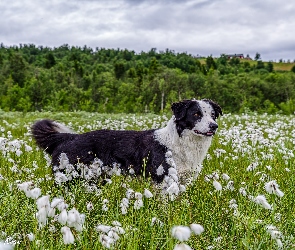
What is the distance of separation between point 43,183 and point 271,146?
6.69 metres

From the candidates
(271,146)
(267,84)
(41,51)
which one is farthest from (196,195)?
(41,51)

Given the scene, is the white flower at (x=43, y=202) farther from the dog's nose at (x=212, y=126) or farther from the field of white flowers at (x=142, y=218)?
the dog's nose at (x=212, y=126)

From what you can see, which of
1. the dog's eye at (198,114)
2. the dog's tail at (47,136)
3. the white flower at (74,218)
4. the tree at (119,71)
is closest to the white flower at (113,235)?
the white flower at (74,218)

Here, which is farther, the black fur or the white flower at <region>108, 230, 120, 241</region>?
the black fur

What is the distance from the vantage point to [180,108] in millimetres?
6492

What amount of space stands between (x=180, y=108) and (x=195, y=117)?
0.95 ft

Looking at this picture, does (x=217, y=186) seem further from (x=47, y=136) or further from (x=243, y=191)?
(x=47, y=136)

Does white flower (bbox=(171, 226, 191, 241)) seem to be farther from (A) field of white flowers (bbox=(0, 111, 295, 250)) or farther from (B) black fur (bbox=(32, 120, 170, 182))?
(B) black fur (bbox=(32, 120, 170, 182))

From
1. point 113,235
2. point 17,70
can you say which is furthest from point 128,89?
point 113,235

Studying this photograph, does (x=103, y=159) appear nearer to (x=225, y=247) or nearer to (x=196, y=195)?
(x=196, y=195)

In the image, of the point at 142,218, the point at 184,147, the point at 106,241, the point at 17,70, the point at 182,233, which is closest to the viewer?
the point at 182,233

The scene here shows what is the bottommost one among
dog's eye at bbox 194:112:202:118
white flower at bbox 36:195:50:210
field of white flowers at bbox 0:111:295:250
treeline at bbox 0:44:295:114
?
treeline at bbox 0:44:295:114

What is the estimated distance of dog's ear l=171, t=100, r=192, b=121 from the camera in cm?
645

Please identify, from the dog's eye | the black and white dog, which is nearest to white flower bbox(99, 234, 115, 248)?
the black and white dog
